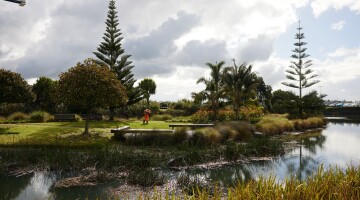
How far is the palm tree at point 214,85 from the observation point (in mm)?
27547

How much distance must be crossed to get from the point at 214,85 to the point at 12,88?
1598 centimetres

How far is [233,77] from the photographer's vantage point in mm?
28953

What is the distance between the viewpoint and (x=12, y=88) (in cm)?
1883

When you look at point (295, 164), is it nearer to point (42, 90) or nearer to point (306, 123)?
point (306, 123)

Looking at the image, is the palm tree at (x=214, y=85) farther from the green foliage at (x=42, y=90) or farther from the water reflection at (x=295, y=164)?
the green foliage at (x=42, y=90)

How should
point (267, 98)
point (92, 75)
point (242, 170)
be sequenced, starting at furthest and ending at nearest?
1. point (267, 98)
2. point (92, 75)
3. point (242, 170)

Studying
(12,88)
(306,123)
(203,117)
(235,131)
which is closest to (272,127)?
(235,131)

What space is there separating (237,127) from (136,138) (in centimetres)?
513

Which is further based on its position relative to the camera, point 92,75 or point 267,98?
point 267,98

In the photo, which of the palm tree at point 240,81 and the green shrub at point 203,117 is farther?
the palm tree at point 240,81

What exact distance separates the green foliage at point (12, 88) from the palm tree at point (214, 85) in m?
13.9

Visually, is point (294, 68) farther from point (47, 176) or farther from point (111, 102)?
point (47, 176)

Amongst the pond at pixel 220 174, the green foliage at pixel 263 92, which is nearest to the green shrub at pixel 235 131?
the pond at pixel 220 174

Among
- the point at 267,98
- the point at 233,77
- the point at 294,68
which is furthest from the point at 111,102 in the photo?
the point at 267,98
